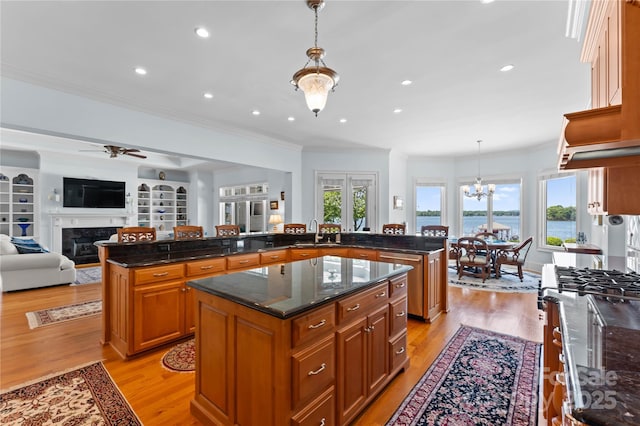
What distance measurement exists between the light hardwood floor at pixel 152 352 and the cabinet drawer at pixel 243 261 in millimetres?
1121

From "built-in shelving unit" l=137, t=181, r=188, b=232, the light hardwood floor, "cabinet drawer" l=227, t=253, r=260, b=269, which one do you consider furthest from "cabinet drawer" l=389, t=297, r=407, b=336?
"built-in shelving unit" l=137, t=181, r=188, b=232

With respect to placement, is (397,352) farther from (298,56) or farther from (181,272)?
(298,56)

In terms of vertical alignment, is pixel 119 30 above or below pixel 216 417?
above

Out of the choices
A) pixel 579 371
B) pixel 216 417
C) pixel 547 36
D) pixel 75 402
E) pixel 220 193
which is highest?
pixel 547 36

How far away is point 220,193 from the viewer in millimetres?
10039

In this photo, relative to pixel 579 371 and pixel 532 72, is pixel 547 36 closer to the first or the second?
pixel 532 72

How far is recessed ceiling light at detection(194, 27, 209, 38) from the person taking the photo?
2.53 metres

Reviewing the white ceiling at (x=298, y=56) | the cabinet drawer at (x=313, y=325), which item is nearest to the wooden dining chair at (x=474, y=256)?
the white ceiling at (x=298, y=56)

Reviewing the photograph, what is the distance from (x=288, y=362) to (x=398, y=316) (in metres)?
1.28

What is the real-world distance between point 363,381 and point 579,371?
4.59 feet

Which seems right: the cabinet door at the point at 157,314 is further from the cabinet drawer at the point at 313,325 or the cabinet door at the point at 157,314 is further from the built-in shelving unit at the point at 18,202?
the built-in shelving unit at the point at 18,202

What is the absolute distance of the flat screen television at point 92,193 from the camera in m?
7.62

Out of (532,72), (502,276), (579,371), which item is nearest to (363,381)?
(579,371)

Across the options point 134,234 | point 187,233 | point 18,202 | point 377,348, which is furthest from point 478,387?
point 18,202
